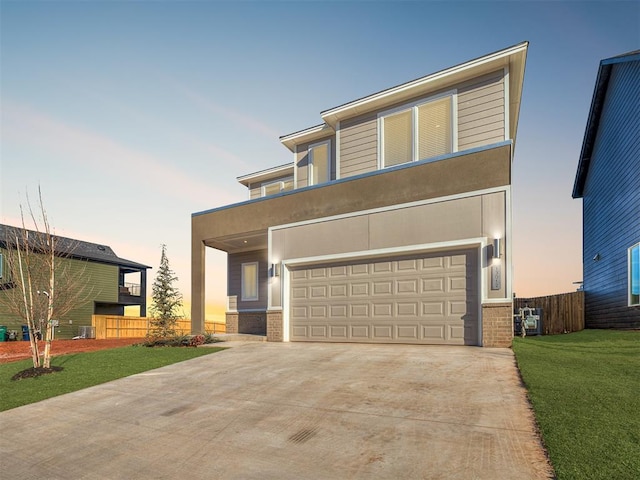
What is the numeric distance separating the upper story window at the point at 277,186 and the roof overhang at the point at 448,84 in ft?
17.4

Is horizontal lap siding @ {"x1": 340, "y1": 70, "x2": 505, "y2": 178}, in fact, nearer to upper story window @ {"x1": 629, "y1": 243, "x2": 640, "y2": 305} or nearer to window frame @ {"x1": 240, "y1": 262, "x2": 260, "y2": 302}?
upper story window @ {"x1": 629, "y1": 243, "x2": 640, "y2": 305}

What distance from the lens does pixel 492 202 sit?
9.45 m

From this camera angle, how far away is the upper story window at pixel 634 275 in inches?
494

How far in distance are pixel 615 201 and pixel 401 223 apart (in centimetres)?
1078

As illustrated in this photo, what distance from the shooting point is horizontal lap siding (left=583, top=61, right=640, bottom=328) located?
1318 centimetres

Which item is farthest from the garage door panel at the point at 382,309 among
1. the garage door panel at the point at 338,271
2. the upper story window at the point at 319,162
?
the upper story window at the point at 319,162

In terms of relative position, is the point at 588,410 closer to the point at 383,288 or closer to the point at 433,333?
the point at 433,333

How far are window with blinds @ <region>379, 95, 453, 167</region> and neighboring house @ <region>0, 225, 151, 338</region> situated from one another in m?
21.3

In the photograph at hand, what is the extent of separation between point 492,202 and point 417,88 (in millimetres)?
4925

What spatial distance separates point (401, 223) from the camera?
1065 cm

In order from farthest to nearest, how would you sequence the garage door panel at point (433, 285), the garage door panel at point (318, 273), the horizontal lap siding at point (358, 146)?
the horizontal lap siding at point (358, 146) → the garage door panel at point (318, 273) → the garage door panel at point (433, 285)

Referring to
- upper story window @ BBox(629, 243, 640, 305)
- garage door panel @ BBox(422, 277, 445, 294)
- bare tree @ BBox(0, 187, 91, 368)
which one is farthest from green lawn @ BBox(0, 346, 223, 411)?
upper story window @ BBox(629, 243, 640, 305)

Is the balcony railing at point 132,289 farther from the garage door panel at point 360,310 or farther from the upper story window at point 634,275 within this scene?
the upper story window at point 634,275

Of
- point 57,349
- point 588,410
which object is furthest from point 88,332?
point 588,410
